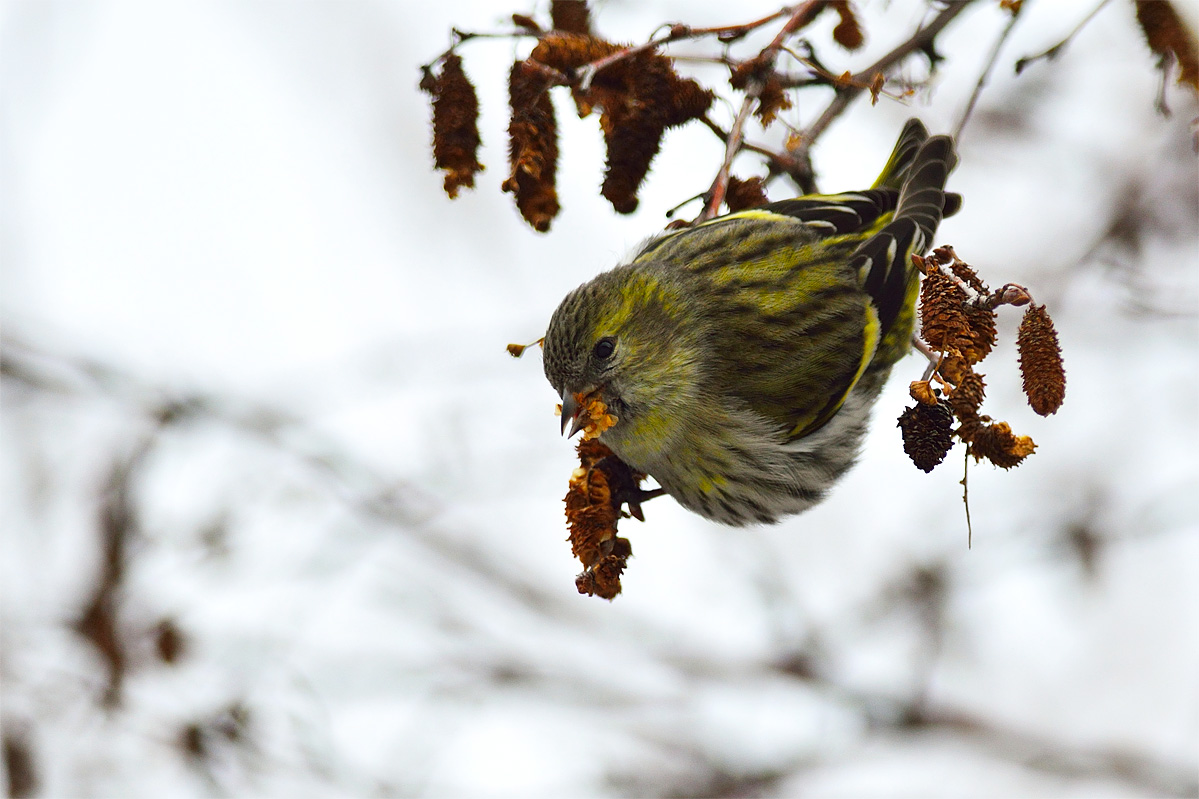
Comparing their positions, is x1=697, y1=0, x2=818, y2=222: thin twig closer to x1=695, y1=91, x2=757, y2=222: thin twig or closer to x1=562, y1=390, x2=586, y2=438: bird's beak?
x1=695, y1=91, x2=757, y2=222: thin twig

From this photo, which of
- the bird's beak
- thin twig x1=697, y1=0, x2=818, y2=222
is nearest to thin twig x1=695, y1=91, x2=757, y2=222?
thin twig x1=697, y1=0, x2=818, y2=222

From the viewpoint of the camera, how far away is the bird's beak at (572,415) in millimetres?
1987

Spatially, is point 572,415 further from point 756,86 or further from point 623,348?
point 756,86

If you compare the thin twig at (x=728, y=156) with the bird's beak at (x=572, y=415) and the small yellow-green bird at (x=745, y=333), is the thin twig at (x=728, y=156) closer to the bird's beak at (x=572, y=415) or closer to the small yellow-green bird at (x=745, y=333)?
the small yellow-green bird at (x=745, y=333)

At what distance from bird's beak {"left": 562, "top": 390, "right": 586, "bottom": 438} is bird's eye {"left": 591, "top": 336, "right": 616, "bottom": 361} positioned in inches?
4.2

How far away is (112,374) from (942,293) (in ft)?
7.69

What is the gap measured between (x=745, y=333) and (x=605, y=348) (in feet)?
1.02

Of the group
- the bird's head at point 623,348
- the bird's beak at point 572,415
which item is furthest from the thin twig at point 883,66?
the bird's beak at point 572,415

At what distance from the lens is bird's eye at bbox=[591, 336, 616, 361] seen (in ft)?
6.81

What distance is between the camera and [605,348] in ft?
6.82

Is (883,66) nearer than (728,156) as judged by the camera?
No

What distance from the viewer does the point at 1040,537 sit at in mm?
3541

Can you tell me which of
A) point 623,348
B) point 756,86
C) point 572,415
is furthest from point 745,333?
point 756,86

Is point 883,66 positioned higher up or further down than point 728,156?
higher up
